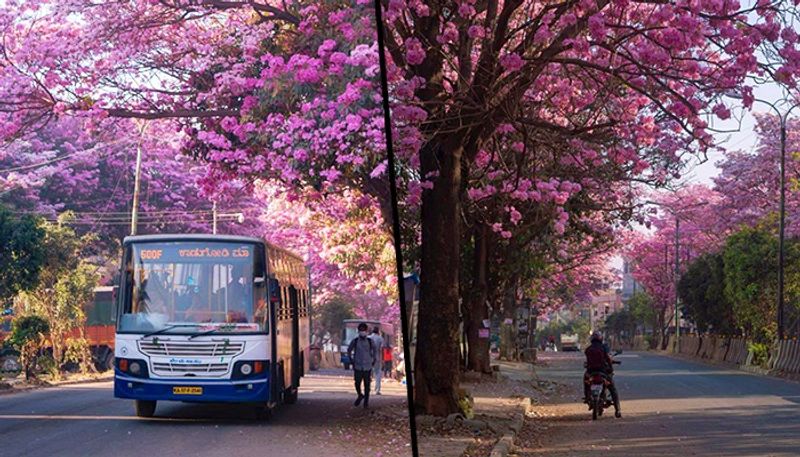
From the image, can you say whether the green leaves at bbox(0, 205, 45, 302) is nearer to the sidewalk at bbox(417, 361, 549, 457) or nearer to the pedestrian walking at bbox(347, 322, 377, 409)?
the sidewalk at bbox(417, 361, 549, 457)

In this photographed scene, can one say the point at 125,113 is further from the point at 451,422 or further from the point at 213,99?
the point at 451,422

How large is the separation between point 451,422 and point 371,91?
608 cm

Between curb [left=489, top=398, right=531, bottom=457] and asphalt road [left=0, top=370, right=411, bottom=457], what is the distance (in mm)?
1182

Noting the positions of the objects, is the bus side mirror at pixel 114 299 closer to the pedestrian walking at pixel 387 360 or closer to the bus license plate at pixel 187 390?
the bus license plate at pixel 187 390

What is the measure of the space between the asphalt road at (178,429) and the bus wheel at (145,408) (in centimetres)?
20

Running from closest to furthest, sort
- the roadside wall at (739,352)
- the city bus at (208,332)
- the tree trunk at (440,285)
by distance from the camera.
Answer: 1. the city bus at (208,332)
2. the tree trunk at (440,285)
3. the roadside wall at (739,352)

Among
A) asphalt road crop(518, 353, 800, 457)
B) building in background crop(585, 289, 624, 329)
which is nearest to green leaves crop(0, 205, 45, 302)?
asphalt road crop(518, 353, 800, 457)

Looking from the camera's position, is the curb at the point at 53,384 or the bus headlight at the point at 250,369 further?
the bus headlight at the point at 250,369

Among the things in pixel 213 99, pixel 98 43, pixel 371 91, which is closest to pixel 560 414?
pixel 213 99

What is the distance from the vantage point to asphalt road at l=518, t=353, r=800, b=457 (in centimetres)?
1517

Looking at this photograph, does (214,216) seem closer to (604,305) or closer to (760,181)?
(760,181)

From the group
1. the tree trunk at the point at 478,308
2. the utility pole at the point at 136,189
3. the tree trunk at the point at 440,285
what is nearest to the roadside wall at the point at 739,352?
the tree trunk at the point at 478,308

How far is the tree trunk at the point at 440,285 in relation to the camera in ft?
53.8

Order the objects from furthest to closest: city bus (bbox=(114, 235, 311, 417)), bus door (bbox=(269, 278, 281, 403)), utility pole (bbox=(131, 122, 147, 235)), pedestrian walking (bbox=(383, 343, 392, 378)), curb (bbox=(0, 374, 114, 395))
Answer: pedestrian walking (bbox=(383, 343, 392, 378)), bus door (bbox=(269, 278, 281, 403)), curb (bbox=(0, 374, 114, 395)), city bus (bbox=(114, 235, 311, 417)), utility pole (bbox=(131, 122, 147, 235))
